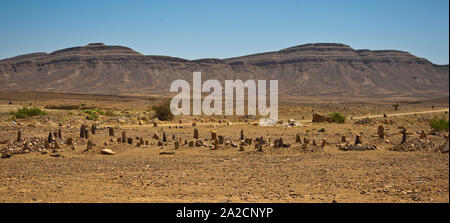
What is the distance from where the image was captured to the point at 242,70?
574 ft

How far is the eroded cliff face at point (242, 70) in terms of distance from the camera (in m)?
147

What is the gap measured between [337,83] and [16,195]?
149m

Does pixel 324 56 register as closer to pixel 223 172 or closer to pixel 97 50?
pixel 97 50

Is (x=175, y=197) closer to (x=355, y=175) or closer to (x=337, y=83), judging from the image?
(x=355, y=175)

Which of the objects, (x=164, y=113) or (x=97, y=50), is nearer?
(x=164, y=113)

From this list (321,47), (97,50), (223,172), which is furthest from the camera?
(321,47)

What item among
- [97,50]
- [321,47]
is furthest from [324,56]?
[97,50]

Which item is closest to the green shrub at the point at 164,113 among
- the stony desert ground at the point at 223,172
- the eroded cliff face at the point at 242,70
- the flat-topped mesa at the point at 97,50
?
the stony desert ground at the point at 223,172

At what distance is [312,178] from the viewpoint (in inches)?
491

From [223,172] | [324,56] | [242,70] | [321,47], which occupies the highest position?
[321,47]

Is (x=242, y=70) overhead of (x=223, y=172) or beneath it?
overhead

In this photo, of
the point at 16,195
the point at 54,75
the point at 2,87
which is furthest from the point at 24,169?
the point at 54,75
